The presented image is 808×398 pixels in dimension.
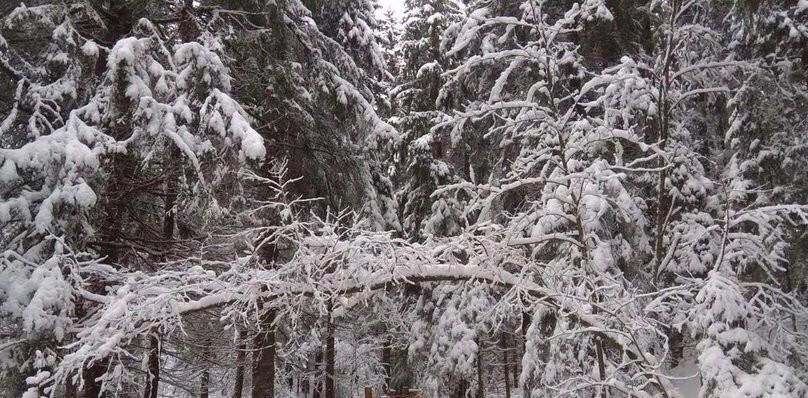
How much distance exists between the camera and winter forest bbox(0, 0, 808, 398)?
4.21 m

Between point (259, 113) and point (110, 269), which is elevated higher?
point (259, 113)

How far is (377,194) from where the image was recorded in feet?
38.9

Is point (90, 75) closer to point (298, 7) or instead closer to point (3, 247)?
point (3, 247)

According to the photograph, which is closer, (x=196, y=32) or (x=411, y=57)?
(x=196, y=32)

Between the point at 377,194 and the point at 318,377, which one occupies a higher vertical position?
the point at 377,194

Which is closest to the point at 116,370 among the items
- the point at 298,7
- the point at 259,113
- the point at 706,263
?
the point at 259,113

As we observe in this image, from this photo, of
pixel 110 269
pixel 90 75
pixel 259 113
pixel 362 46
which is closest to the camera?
pixel 110 269

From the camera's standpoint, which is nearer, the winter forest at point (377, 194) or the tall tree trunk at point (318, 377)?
the winter forest at point (377, 194)

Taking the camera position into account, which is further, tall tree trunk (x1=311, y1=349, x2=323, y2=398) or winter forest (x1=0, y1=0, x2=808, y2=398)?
tall tree trunk (x1=311, y1=349, x2=323, y2=398)

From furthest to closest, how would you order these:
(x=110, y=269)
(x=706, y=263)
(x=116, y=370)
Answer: (x=706, y=263) < (x=110, y=269) < (x=116, y=370)

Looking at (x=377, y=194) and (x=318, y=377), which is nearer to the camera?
(x=377, y=194)

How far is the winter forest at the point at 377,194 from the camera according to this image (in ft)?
13.8

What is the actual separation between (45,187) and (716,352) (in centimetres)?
644

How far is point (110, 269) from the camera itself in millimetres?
5848
